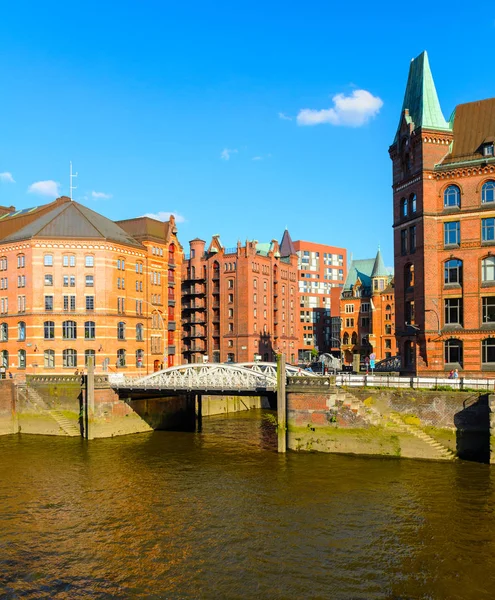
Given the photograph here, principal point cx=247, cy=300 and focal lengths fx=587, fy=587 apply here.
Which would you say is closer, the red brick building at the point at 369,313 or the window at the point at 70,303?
the window at the point at 70,303

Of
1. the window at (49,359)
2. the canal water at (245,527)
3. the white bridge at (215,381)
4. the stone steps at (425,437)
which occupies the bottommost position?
the canal water at (245,527)

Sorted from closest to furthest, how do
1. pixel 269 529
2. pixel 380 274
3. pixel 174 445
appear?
pixel 269 529 → pixel 174 445 → pixel 380 274

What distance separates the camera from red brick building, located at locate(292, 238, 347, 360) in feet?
482

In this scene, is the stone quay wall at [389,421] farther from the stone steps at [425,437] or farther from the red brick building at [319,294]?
the red brick building at [319,294]

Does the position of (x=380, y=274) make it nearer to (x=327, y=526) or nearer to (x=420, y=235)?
(x=420, y=235)

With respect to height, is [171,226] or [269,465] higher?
[171,226]

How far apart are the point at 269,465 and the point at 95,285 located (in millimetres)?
34777

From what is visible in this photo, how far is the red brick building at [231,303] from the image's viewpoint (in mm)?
95875

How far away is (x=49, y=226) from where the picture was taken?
66.6 meters

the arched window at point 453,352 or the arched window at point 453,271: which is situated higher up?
the arched window at point 453,271

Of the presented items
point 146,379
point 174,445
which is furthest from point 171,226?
point 174,445

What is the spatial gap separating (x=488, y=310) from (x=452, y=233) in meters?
7.08

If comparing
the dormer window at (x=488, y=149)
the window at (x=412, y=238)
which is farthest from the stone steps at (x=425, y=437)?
the dormer window at (x=488, y=149)

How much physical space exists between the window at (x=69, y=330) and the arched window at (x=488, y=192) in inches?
1715
